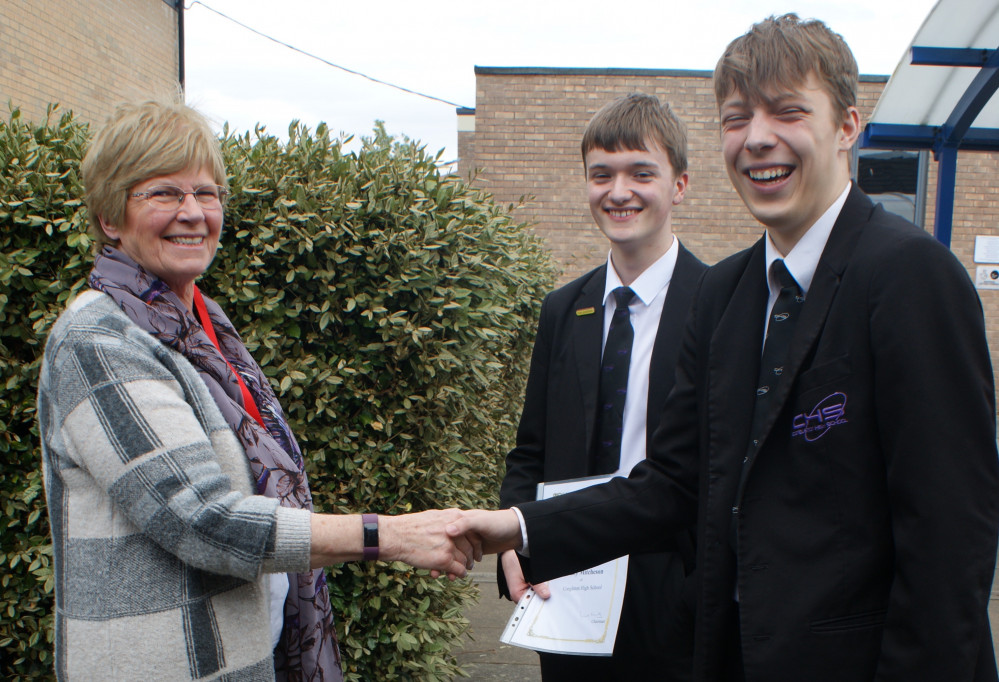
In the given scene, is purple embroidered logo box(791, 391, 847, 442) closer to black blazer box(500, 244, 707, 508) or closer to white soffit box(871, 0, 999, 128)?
black blazer box(500, 244, 707, 508)

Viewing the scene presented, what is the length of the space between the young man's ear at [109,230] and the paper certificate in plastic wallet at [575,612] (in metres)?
1.31

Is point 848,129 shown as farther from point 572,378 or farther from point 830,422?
point 572,378

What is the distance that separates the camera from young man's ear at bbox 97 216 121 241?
195 cm

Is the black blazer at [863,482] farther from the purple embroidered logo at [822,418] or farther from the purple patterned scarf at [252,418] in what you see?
the purple patterned scarf at [252,418]

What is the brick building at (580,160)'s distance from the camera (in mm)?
14211

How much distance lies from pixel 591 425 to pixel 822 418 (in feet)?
3.14

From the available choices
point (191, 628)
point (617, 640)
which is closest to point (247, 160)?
point (191, 628)

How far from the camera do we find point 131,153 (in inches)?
74.6

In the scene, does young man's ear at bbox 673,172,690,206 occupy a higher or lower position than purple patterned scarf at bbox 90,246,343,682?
higher

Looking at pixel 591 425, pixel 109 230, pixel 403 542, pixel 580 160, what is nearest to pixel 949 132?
pixel 591 425

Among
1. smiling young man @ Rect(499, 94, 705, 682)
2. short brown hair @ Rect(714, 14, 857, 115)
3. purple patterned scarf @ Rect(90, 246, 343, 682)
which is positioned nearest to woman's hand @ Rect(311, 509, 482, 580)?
purple patterned scarf @ Rect(90, 246, 343, 682)

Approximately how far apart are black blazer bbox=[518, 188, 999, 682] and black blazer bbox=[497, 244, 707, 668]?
1.51ft

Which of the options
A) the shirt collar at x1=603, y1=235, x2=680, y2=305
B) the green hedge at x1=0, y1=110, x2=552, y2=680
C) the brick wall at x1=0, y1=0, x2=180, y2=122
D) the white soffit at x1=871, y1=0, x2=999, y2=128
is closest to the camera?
the shirt collar at x1=603, y1=235, x2=680, y2=305

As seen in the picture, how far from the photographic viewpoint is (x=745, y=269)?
1.84 meters
